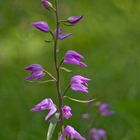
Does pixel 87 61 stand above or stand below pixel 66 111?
below

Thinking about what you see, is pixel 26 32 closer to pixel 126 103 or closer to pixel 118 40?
pixel 118 40

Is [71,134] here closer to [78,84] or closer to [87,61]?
[78,84]

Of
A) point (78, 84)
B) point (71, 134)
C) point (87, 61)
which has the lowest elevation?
point (87, 61)

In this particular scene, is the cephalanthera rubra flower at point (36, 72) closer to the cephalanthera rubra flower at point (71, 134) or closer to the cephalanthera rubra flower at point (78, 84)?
the cephalanthera rubra flower at point (78, 84)

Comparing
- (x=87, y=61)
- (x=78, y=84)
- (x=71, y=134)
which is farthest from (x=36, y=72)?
(x=87, y=61)

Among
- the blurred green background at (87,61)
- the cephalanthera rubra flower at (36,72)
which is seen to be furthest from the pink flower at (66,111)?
the blurred green background at (87,61)

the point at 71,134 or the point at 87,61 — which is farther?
the point at 87,61

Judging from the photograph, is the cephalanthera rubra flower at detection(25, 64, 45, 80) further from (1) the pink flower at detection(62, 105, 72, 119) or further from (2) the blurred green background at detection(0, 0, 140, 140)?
(2) the blurred green background at detection(0, 0, 140, 140)

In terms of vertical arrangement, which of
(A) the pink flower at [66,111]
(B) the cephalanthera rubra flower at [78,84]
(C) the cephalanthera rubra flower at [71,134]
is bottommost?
(C) the cephalanthera rubra flower at [71,134]
